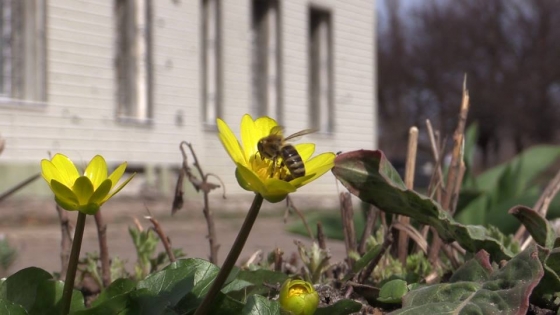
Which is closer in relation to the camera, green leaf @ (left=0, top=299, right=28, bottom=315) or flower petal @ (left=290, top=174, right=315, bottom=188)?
flower petal @ (left=290, top=174, right=315, bottom=188)

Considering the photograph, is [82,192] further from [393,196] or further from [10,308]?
[393,196]

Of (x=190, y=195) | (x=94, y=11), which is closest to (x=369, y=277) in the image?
(x=94, y=11)

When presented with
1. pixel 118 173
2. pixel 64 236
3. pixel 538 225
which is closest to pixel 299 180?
pixel 118 173

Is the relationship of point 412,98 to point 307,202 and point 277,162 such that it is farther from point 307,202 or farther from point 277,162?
point 277,162

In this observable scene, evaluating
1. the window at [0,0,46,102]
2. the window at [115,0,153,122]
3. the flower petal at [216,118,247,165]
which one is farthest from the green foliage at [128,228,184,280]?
the window at [115,0,153,122]

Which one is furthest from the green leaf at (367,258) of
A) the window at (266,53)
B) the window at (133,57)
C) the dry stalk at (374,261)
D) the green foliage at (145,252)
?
Answer: the window at (266,53)

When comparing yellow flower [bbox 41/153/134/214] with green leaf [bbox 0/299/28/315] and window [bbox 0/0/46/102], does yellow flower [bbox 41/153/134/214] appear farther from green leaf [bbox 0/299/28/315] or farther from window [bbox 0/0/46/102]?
window [bbox 0/0/46/102]
